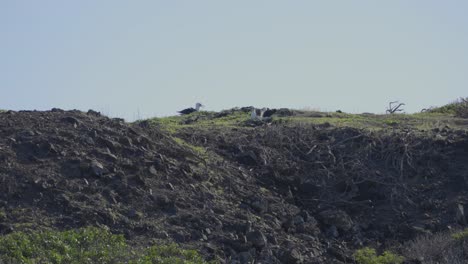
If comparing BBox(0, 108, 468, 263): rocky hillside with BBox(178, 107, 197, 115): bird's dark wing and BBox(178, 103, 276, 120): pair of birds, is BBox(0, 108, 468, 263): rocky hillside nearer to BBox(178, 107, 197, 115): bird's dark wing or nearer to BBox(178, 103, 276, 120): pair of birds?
BBox(178, 103, 276, 120): pair of birds

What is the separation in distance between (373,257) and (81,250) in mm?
4012

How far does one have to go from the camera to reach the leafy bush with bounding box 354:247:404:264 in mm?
14781

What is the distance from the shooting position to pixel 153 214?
14.7 m

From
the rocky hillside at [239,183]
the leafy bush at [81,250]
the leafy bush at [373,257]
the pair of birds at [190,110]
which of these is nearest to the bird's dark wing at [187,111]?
the pair of birds at [190,110]

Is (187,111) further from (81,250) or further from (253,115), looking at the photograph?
(81,250)

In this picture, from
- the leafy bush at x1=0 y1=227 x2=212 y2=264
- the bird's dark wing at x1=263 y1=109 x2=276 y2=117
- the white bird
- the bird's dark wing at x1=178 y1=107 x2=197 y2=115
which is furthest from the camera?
the bird's dark wing at x1=178 y1=107 x2=197 y2=115

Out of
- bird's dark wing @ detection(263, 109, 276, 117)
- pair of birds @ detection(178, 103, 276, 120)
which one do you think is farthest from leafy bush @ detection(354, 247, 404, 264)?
bird's dark wing @ detection(263, 109, 276, 117)

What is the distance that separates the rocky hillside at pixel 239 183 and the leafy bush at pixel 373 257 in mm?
161

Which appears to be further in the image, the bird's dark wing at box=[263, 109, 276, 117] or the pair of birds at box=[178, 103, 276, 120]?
the bird's dark wing at box=[263, 109, 276, 117]

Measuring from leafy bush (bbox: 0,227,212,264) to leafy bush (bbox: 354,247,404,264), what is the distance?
2403mm

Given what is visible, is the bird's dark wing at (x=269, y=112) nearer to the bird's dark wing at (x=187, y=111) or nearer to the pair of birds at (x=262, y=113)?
the pair of birds at (x=262, y=113)

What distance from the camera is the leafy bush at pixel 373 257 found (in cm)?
1478

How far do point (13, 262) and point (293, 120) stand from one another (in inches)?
324

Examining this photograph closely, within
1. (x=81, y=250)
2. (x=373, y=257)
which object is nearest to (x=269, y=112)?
(x=373, y=257)
